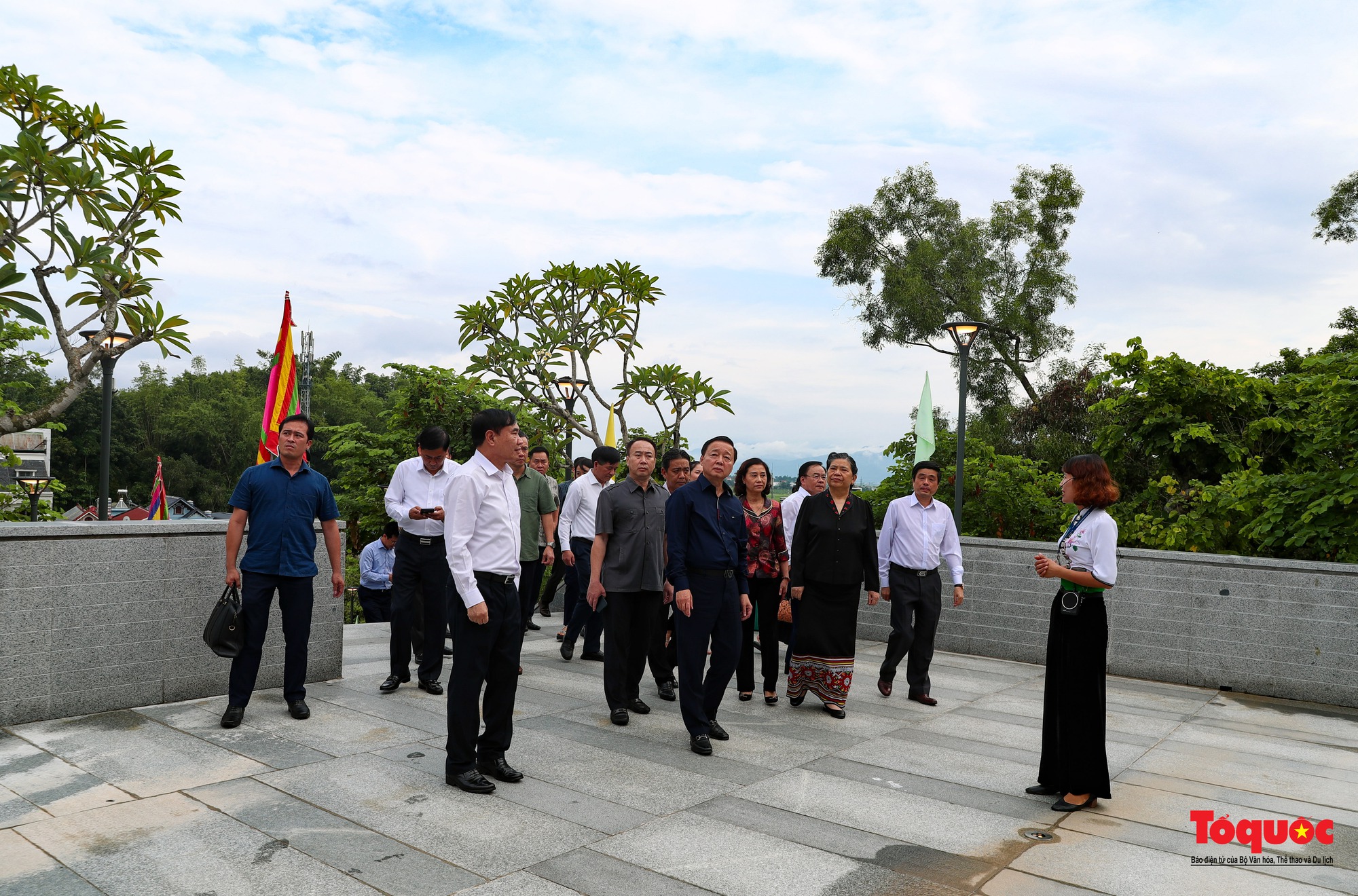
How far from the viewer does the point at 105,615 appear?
217 inches

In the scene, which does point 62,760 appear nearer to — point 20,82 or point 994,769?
point 20,82

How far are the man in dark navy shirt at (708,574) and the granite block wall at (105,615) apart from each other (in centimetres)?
307

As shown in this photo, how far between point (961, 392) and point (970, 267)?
16.0 m

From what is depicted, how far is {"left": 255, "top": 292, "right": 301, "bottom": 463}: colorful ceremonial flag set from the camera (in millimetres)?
7188

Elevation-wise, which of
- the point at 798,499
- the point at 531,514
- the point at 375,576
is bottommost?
the point at 375,576

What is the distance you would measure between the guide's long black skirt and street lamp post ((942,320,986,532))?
538 centimetres

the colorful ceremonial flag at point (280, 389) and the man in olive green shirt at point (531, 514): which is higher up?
the colorful ceremonial flag at point (280, 389)

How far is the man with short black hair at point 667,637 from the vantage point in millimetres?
6855

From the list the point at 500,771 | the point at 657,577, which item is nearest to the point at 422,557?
the point at 657,577

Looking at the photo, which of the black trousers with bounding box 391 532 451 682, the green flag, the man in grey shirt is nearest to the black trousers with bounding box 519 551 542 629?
the black trousers with bounding box 391 532 451 682

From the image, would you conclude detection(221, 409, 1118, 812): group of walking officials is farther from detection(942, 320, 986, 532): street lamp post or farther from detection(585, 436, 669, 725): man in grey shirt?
detection(942, 320, 986, 532): street lamp post

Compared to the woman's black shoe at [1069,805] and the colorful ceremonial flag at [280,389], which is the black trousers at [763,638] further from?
the colorful ceremonial flag at [280,389]

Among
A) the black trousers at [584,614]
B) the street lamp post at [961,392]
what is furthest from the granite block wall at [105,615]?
the street lamp post at [961,392]

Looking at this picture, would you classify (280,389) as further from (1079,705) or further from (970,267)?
(970,267)
